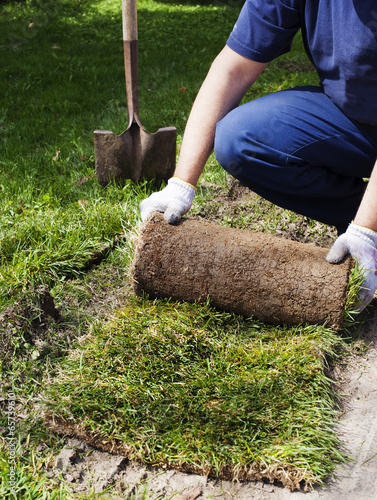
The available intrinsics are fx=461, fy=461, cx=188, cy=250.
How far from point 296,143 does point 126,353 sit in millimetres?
1321

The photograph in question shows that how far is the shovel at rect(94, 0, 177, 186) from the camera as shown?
311 centimetres

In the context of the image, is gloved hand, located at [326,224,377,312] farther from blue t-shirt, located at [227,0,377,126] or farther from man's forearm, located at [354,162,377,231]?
blue t-shirt, located at [227,0,377,126]

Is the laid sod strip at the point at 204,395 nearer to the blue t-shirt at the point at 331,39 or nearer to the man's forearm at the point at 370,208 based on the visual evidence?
the man's forearm at the point at 370,208

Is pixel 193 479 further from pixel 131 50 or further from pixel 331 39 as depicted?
pixel 131 50

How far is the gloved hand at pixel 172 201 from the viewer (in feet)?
7.31

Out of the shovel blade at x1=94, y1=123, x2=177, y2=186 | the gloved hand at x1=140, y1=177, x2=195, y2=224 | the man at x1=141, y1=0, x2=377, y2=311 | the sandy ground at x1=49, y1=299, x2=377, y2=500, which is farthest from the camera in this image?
the shovel blade at x1=94, y1=123, x2=177, y2=186

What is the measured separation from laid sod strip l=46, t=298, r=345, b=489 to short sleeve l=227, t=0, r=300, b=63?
4.20ft

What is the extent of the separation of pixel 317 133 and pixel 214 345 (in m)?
1.17

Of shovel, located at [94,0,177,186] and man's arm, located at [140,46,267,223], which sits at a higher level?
man's arm, located at [140,46,267,223]

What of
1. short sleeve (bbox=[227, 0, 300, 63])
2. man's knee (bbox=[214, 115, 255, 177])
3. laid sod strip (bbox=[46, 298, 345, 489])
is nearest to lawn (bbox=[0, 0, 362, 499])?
laid sod strip (bbox=[46, 298, 345, 489])

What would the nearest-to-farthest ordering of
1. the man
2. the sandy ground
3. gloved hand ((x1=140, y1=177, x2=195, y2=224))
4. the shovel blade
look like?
1. the sandy ground
2. the man
3. gloved hand ((x1=140, y1=177, x2=195, y2=224))
4. the shovel blade

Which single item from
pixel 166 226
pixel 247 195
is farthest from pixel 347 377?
pixel 247 195

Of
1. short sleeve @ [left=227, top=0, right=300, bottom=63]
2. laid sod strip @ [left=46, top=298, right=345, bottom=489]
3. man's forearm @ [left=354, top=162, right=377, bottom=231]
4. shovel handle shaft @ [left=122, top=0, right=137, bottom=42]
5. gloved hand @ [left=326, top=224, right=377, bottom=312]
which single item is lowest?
laid sod strip @ [left=46, top=298, right=345, bottom=489]

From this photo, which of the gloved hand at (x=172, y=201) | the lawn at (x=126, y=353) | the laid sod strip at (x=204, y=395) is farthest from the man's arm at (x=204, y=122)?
the laid sod strip at (x=204, y=395)
